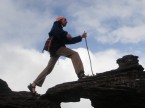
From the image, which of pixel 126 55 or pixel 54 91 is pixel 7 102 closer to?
pixel 54 91

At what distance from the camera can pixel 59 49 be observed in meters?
17.2

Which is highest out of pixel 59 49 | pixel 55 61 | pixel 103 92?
pixel 59 49

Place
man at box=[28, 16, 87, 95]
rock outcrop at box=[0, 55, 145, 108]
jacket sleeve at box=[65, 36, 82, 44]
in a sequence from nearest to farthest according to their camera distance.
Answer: rock outcrop at box=[0, 55, 145, 108], man at box=[28, 16, 87, 95], jacket sleeve at box=[65, 36, 82, 44]

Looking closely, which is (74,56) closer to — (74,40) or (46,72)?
(74,40)

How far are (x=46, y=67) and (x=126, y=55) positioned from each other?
498 cm

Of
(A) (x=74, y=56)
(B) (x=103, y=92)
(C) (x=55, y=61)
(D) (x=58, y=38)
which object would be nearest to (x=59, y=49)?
(D) (x=58, y=38)

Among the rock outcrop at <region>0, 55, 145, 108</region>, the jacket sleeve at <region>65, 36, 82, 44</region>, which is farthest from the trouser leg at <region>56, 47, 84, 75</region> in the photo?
the rock outcrop at <region>0, 55, 145, 108</region>

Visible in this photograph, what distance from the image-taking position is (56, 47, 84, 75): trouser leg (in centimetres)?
1677

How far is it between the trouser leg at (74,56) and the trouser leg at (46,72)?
513 millimetres

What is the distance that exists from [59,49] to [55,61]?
758 mm

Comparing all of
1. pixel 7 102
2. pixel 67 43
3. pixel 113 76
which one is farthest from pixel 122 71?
pixel 7 102

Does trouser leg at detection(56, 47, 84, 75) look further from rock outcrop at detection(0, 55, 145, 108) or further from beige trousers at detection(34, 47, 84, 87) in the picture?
rock outcrop at detection(0, 55, 145, 108)

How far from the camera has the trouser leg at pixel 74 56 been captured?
16.8 m

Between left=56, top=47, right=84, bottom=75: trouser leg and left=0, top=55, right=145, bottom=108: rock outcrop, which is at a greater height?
left=56, top=47, right=84, bottom=75: trouser leg
